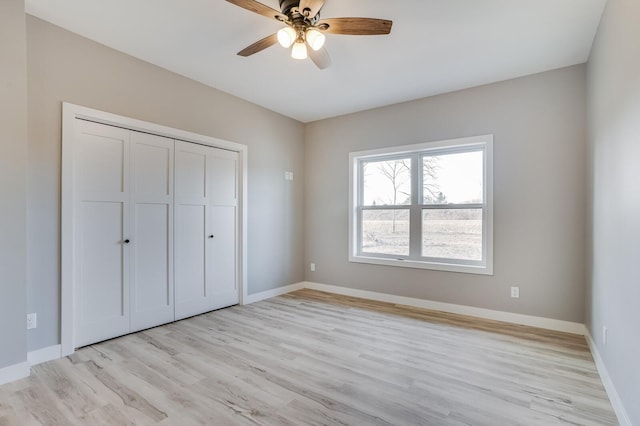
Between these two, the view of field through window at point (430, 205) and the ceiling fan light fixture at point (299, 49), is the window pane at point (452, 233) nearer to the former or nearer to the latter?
the view of field through window at point (430, 205)

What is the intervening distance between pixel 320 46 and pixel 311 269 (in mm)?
3652

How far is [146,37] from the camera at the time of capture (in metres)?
2.79

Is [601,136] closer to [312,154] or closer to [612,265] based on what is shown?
[612,265]

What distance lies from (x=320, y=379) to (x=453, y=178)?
2979 mm

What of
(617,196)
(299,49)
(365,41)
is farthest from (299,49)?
(617,196)

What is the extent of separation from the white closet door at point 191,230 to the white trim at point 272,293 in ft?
2.03

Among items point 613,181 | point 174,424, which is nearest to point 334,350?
point 174,424

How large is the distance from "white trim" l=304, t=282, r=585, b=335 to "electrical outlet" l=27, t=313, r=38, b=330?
347 cm

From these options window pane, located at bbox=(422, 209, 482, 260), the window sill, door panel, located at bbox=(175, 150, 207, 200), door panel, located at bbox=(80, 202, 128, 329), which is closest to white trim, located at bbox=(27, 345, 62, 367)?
door panel, located at bbox=(80, 202, 128, 329)

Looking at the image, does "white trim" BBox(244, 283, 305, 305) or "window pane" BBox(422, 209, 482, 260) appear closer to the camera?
"window pane" BBox(422, 209, 482, 260)

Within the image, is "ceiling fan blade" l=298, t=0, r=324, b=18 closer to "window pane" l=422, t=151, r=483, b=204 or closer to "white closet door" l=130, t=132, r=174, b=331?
"white closet door" l=130, t=132, r=174, b=331

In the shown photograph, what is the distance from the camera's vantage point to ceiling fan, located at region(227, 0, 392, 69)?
6.72 ft

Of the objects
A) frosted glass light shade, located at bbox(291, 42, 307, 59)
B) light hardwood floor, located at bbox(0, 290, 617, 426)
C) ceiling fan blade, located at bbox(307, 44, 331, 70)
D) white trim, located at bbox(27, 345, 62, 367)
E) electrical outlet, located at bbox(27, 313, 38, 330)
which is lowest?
light hardwood floor, located at bbox(0, 290, 617, 426)

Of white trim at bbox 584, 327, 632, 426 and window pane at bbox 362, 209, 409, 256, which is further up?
window pane at bbox 362, 209, 409, 256
